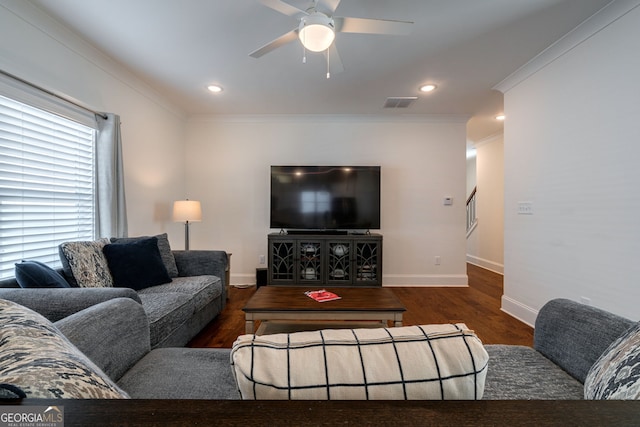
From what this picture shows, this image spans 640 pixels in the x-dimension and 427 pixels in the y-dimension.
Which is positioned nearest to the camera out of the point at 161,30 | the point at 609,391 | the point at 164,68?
the point at 609,391

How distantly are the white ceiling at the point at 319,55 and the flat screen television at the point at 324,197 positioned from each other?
2.88ft

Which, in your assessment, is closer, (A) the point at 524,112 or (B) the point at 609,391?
(B) the point at 609,391

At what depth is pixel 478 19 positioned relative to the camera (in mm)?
1926

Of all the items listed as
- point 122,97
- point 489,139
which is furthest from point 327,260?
point 489,139

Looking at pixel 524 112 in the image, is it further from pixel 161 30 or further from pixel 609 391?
pixel 161 30

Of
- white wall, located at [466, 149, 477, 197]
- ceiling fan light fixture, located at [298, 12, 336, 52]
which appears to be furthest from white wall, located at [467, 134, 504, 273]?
ceiling fan light fixture, located at [298, 12, 336, 52]

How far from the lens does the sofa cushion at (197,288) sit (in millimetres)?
2123

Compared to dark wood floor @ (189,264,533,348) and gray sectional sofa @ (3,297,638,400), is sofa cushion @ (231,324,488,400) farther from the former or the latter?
dark wood floor @ (189,264,533,348)

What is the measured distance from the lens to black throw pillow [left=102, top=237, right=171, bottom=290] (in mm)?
2096

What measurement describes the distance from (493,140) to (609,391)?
515 cm

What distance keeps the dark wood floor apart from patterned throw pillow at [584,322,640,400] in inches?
71.3

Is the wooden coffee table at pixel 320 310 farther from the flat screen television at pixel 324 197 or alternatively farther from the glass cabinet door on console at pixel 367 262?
the flat screen television at pixel 324 197

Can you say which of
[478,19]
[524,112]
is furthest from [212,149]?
[524,112]

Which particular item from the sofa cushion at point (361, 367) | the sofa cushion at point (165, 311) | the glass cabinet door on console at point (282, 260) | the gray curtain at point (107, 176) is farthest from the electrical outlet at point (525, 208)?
the gray curtain at point (107, 176)
